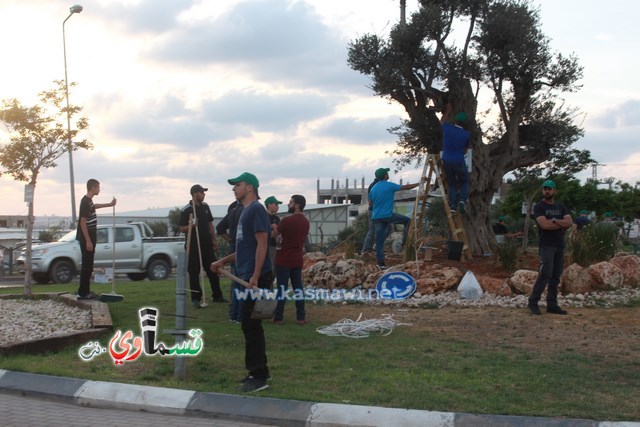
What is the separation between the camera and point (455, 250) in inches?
500

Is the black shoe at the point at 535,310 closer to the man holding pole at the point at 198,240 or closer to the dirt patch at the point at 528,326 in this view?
the dirt patch at the point at 528,326

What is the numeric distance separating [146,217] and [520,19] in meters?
46.6

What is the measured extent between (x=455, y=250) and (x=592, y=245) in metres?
2.43

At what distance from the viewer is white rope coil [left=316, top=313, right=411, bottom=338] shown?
8289 mm

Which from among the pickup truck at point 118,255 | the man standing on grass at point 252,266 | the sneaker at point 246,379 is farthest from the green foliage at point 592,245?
the pickup truck at point 118,255

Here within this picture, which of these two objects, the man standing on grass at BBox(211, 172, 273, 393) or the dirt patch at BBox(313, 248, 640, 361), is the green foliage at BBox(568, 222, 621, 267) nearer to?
the dirt patch at BBox(313, 248, 640, 361)

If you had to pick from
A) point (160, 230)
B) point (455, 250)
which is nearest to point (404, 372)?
point (455, 250)

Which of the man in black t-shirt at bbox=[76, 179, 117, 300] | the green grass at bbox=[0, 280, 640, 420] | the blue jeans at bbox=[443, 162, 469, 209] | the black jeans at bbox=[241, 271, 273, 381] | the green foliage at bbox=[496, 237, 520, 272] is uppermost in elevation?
the blue jeans at bbox=[443, 162, 469, 209]

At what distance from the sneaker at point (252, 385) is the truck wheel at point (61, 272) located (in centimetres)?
1464

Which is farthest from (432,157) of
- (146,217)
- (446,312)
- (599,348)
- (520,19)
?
(146,217)

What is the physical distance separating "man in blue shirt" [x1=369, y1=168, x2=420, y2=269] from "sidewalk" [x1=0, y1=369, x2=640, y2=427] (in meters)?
6.81

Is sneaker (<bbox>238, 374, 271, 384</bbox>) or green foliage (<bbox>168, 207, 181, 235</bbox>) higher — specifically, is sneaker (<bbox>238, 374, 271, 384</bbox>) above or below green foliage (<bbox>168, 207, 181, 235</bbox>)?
below

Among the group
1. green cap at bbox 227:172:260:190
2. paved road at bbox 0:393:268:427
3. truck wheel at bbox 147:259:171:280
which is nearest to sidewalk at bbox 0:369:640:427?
paved road at bbox 0:393:268:427

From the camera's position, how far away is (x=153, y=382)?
20.4ft
